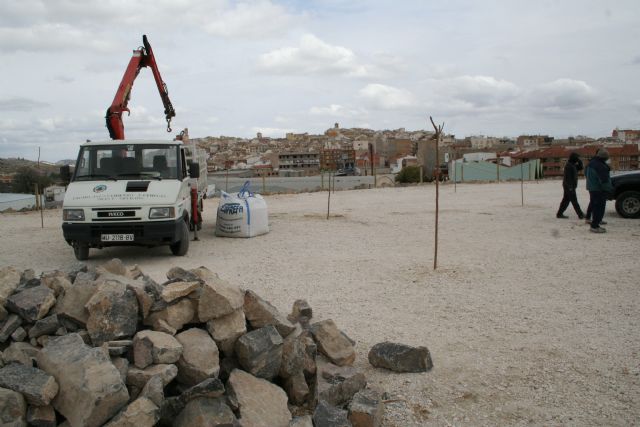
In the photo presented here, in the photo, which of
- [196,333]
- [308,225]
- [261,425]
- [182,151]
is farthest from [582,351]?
[308,225]

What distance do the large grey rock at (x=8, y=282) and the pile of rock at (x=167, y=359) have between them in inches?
0.6

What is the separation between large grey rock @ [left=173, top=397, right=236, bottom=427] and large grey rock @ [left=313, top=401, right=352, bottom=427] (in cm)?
59

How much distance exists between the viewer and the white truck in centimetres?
939

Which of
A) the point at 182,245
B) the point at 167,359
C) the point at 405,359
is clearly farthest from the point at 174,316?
the point at 182,245

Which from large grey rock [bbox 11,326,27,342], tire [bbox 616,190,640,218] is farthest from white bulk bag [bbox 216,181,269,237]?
tire [bbox 616,190,640,218]

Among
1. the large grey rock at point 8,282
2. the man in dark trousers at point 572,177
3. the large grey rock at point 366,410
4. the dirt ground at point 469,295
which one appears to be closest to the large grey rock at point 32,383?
the large grey rock at point 8,282

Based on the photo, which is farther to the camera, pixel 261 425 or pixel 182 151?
pixel 182 151

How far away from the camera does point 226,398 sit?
12.1ft

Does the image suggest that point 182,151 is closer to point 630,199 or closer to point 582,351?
point 582,351

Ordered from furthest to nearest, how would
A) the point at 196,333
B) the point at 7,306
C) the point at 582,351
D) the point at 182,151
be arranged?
1. the point at 182,151
2. the point at 582,351
3. the point at 7,306
4. the point at 196,333

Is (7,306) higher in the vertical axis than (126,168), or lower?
lower

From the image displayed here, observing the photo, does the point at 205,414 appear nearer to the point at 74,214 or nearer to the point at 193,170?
the point at 74,214

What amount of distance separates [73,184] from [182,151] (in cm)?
214

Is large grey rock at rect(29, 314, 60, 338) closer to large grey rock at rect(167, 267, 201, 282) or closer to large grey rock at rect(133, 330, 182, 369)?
large grey rock at rect(133, 330, 182, 369)
